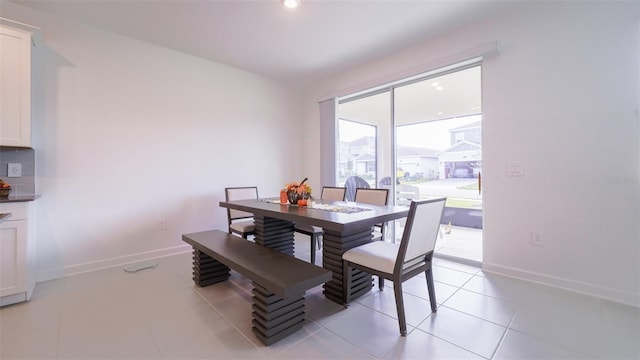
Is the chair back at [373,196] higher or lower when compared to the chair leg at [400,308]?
higher

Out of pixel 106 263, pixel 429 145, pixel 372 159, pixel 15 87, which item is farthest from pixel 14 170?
pixel 429 145

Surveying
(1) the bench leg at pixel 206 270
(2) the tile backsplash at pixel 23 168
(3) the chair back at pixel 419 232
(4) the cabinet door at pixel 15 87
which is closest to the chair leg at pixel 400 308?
(3) the chair back at pixel 419 232

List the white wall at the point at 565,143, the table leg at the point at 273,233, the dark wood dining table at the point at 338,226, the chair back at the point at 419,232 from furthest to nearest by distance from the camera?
the table leg at the point at 273,233
the white wall at the point at 565,143
the dark wood dining table at the point at 338,226
the chair back at the point at 419,232

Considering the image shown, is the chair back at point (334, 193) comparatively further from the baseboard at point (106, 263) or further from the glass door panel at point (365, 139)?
the baseboard at point (106, 263)

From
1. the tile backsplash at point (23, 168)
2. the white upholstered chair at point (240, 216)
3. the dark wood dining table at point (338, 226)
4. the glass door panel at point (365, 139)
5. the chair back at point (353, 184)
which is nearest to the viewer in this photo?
the dark wood dining table at point (338, 226)

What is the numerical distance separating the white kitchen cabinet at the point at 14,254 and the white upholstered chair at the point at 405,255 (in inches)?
98.6

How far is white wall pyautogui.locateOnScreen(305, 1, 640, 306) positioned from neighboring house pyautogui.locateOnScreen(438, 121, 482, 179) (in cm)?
33

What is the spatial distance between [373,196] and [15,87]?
338 centimetres

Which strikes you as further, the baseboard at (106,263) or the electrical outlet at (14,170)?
the baseboard at (106,263)

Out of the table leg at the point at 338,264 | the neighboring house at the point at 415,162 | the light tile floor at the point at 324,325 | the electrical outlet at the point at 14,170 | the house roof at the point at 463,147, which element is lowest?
the light tile floor at the point at 324,325

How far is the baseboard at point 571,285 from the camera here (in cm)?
202

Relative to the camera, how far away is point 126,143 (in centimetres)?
297

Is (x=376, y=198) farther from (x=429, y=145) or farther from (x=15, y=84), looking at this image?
(x=15, y=84)

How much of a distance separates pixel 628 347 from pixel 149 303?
3.23 metres
